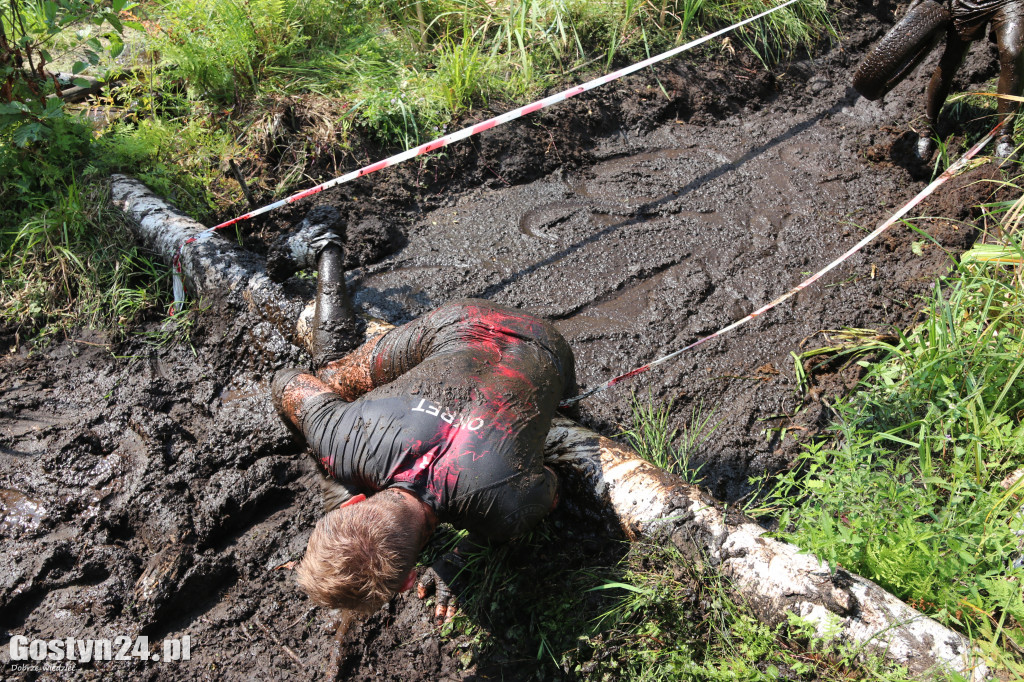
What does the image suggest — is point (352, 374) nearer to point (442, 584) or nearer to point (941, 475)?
point (442, 584)

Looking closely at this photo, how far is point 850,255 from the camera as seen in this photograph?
12.0 feet

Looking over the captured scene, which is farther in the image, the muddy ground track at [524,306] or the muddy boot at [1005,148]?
the muddy boot at [1005,148]

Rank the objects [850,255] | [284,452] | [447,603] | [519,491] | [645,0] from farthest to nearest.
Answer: [645,0] < [850,255] < [284,452] < [447,603] < [519,491]

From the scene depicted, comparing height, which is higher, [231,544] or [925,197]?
[925,197]

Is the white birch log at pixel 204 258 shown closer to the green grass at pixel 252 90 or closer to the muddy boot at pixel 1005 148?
the green grass at pixel 252 90

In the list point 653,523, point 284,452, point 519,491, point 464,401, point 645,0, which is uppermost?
point 645,0

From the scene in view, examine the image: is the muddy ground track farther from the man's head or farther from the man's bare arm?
the man's head

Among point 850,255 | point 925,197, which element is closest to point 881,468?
point 850,255

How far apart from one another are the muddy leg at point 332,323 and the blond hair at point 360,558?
3.89 ft

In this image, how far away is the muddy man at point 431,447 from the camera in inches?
74.1

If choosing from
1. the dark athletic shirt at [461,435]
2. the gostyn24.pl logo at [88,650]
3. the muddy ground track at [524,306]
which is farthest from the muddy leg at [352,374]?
the gostyn24.pl logo at [88,650]

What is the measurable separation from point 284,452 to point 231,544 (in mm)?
491

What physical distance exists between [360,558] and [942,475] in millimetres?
2242

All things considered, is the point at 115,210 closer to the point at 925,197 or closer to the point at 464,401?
the point at 464,401
